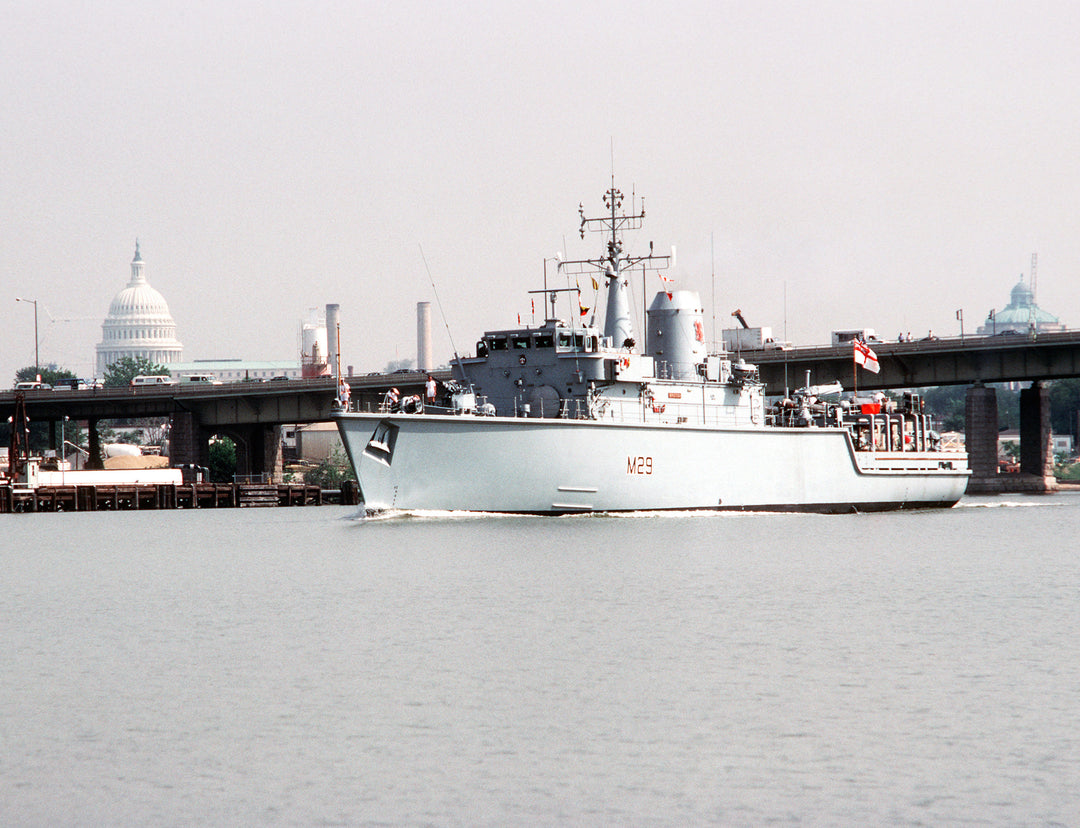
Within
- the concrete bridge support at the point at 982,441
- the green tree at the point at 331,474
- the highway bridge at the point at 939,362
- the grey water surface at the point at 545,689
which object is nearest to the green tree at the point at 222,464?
the green tree at the point at 331,474

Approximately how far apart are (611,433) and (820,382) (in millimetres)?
48880

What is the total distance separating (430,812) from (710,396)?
47.6 m

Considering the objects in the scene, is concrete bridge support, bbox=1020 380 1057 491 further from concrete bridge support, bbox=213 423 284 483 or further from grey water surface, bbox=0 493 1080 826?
grey water surface, bbox=0 493 1080 826

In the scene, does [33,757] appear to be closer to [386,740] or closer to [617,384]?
[386,740]

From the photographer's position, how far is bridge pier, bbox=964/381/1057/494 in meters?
111

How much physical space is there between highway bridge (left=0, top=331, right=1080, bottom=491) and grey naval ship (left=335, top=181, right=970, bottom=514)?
31072mm

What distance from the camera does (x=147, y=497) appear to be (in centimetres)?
10081

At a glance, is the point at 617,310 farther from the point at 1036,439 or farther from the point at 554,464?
the point at 1036,439

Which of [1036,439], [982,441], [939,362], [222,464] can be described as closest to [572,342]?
[939,362]

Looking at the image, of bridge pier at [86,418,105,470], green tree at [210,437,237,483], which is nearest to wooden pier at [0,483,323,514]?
bridge pier at [86,418,105,470]

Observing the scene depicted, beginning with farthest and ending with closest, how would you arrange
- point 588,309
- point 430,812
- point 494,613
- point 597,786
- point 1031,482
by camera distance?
point 1031,482, point 588,309, point 494,613, point 597,786, point 430,812

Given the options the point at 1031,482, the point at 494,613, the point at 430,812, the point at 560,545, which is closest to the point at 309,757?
the point at 430,812

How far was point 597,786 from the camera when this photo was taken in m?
18.7

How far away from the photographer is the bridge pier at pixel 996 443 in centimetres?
11119
